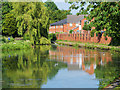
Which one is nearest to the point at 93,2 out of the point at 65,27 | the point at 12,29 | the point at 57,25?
the point at 12,29

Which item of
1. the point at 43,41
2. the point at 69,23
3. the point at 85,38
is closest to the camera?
the point at 43,41

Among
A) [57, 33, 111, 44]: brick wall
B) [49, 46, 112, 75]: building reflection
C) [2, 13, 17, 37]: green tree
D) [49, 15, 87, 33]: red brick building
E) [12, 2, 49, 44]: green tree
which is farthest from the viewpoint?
[49, 15, 87, 33]: red brick building

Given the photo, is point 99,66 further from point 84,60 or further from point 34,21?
point 34,21

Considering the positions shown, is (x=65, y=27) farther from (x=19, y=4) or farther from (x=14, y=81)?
(x=14, y=81)

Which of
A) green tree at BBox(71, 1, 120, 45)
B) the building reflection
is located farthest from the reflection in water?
green tree at BBox(71, 1, 120, 45)

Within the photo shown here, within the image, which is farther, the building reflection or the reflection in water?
the building reflection

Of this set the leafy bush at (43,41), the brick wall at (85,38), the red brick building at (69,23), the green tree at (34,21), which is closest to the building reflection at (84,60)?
the brick wall at (85,38)

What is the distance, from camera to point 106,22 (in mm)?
18875

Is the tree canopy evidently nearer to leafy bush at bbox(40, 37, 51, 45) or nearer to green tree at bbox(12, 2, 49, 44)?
green tree at bbox(12, 2, 49, 44)

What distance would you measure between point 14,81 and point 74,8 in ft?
32.9

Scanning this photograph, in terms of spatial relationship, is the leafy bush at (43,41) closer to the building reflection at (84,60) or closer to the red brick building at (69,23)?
the building reflection at (84,60)

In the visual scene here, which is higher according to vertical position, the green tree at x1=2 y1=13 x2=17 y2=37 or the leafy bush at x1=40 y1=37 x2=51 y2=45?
the green tree at x1=2 y1=13 x2=17 y2=37

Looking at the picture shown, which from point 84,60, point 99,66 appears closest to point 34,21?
point 84,60

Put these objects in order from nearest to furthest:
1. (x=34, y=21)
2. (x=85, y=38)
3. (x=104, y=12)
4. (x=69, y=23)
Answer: (x=104, y=12)
(x=34, y=21)
(x=85, y=38)
(x=69, y=23)
